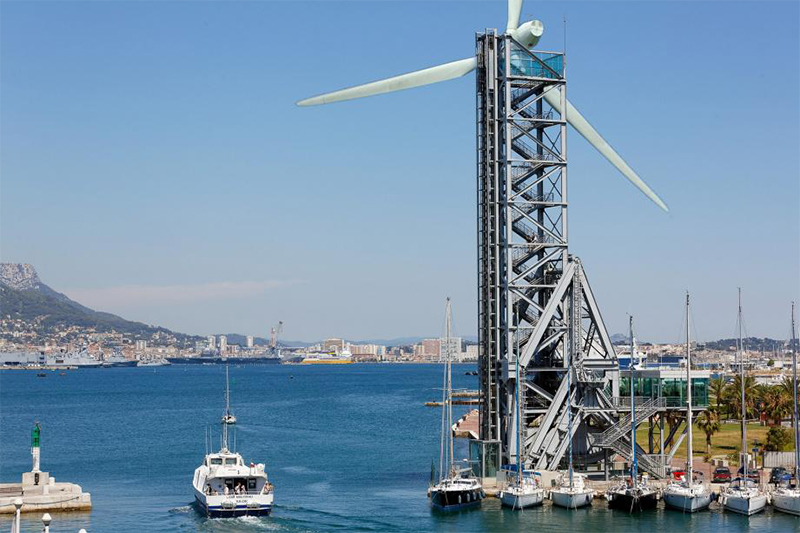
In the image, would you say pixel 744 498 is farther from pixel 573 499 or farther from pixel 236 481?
pixel 236 481

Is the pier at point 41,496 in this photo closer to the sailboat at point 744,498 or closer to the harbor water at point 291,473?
the harbor water at point 291,473

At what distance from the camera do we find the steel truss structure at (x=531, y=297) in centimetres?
7388

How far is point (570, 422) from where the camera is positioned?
7269 cm

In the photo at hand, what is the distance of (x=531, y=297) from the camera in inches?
3081

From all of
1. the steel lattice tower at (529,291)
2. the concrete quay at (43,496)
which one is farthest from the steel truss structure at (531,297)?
the concrete quay at (43,496)

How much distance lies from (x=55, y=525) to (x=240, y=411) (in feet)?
362

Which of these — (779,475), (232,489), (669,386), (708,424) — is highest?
(669,386)

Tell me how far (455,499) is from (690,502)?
1272cm

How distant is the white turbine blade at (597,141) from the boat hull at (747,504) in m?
20.7

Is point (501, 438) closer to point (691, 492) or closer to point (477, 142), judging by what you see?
point (691, 492)

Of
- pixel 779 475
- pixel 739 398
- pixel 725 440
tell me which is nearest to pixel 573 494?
pixel 779 475

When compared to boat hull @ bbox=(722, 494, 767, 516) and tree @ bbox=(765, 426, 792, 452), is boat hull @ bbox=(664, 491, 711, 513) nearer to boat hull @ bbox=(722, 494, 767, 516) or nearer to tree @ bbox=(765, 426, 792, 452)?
boat hull @ bbox=(722, 494, 767, 516)

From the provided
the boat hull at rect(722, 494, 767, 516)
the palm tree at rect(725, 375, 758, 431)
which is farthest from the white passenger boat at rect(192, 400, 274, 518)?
the palm tree at rect(725, 375, 758, 431)

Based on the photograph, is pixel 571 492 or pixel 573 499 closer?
pixel 573 499
